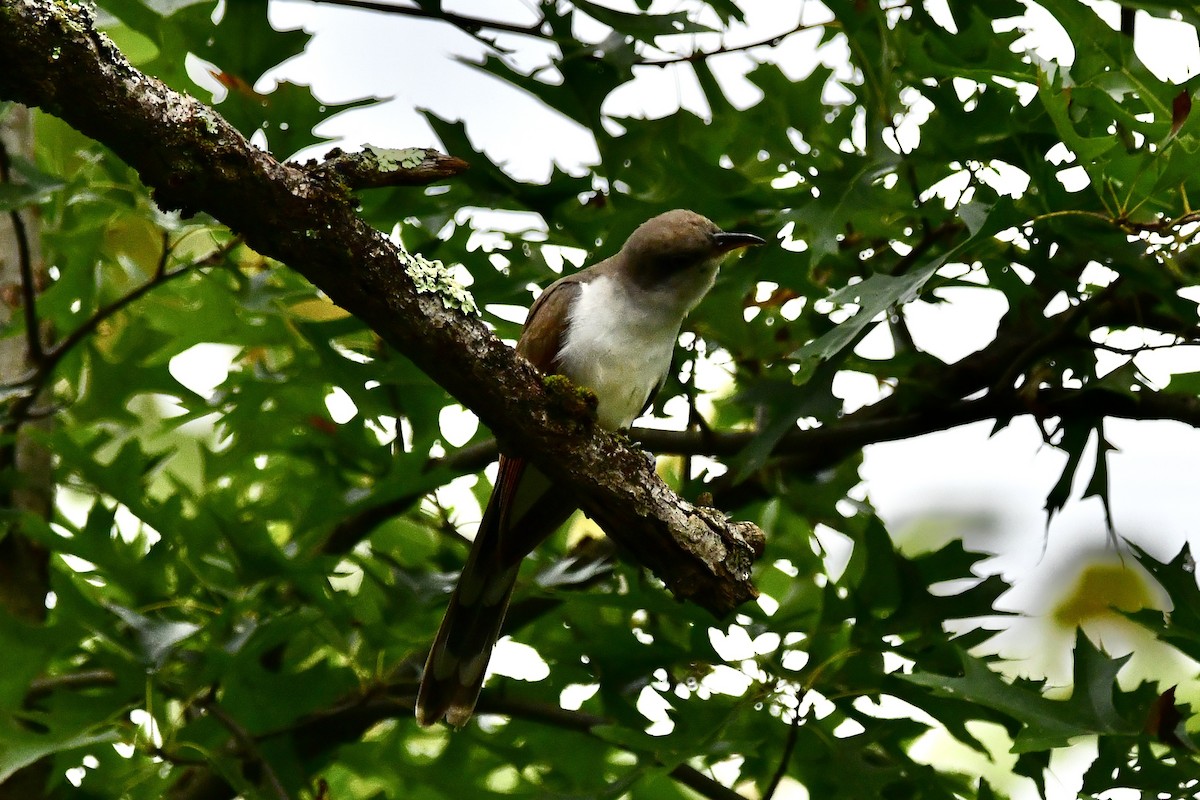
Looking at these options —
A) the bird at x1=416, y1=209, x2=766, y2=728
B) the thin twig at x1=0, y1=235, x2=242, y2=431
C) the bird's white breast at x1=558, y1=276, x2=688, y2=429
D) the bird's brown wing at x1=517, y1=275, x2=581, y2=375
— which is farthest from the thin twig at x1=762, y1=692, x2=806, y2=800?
the thin twig at x1=0, y1=235, x2=242, y2=431

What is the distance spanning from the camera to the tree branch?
2725mm

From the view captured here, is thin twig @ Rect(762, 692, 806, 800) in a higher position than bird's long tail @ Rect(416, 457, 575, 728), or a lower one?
lower

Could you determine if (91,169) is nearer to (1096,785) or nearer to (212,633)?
(212,633)

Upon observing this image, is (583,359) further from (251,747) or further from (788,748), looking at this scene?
(251,747)

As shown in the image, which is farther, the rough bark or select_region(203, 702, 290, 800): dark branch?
the rough bark

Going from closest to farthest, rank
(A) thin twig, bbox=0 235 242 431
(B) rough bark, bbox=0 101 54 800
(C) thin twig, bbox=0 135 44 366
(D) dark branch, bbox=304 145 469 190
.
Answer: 1. (D) dark branch, bbox=304 145 469 190
2. (A) thin twig, bbox=0 235 242 431
3. (C) thin twig, bbox=0 135 44 366
4. (B) rough bark, bbox=0 101 54 800

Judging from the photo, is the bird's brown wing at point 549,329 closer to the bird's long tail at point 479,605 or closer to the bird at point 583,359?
the bird at point 583,359

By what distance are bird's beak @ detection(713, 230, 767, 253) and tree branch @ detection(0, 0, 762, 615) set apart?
4.08ft

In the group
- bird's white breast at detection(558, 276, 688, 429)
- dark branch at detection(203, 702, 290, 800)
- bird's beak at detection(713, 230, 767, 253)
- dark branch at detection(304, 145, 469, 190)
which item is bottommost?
dark branch at detection(203, 702, 290, 800)

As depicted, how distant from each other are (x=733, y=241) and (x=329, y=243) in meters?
1.97

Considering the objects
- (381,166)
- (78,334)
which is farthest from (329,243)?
(78,334)

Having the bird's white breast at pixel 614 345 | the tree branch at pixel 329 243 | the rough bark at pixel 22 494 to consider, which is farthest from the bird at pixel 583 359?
the rough bark at pixel 22 494

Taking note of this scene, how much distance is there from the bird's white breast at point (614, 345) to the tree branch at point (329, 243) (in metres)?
0.92

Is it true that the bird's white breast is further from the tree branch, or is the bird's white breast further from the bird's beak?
the tree branch
